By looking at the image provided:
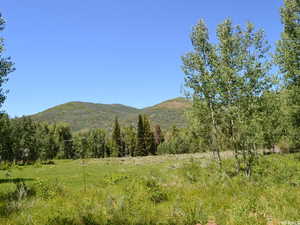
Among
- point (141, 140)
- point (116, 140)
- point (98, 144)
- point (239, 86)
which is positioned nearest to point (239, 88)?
point (239, 86)

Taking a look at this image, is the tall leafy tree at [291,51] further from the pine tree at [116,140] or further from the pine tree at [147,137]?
the pine tree at [116,140]

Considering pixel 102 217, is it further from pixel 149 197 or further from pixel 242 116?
pixel 242 116

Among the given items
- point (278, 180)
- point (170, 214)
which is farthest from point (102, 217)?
point (278, 180)

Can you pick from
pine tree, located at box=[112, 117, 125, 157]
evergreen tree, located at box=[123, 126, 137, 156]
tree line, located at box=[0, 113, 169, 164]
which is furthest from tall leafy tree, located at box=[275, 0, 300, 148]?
evergreen tree, located at box=[123, 126, 137, 156]

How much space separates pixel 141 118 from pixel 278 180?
→ 277 ft

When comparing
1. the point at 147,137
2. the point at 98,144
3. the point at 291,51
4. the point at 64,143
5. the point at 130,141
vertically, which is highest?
the point at 291,51

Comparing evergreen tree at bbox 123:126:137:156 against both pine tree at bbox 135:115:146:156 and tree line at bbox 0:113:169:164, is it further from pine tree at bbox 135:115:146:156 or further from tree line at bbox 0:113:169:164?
pine tree at bbox 135:115:146:156

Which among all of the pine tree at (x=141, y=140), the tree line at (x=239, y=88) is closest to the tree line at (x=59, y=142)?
the pine tree at (x=141, y=140)

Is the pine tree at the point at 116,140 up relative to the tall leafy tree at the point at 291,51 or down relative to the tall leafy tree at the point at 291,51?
down

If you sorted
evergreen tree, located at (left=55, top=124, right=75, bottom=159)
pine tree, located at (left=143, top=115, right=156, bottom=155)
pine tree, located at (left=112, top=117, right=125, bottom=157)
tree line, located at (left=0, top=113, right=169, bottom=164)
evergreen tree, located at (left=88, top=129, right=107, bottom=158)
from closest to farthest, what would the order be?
tree line, located at (left=0, top=113, right=169, bottom=164), pine tree, located at (left=143, top=115, right=156, bottom=155), evergreen tree, located at (left=55, top=124, right=75, bottom=159), pine tree, located at (left=112, top=117, right=125, bottom=157), evergreen tree, located at (left=88, top=129, right=107, bottom=158)

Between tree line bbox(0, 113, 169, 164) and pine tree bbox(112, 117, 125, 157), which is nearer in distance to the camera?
tree line bbox(0, 113, 169, 164)

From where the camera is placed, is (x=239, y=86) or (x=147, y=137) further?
(x=147, y=137)

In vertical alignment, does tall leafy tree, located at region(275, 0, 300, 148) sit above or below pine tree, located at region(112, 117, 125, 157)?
above

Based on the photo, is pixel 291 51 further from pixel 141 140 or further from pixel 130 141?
pixel 130 141
